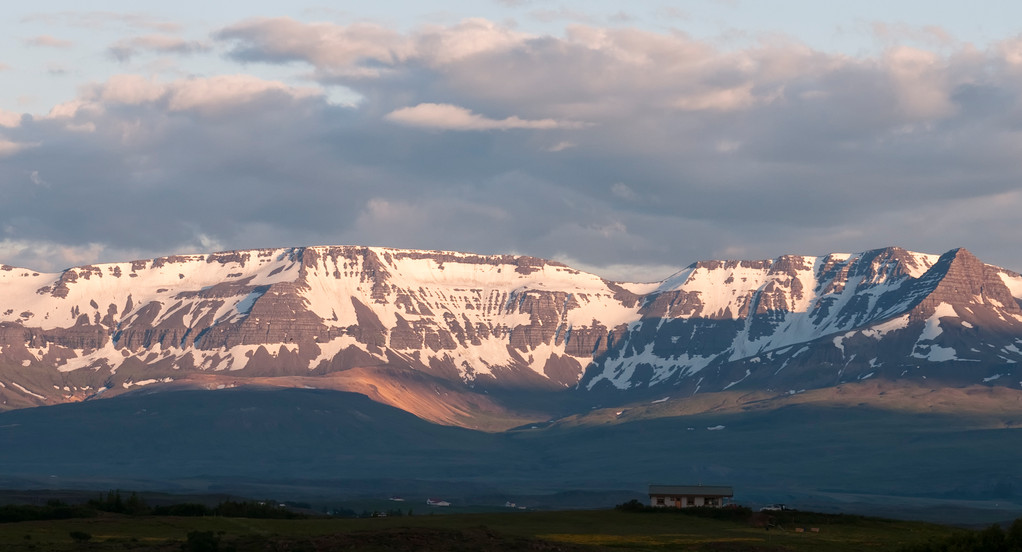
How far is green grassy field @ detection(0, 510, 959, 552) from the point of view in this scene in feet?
409

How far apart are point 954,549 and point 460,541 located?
147 feet

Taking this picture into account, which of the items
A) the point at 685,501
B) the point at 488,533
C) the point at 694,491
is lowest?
the point at 488,533

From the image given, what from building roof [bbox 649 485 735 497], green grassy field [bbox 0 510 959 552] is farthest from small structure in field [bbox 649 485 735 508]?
green grassy field [bbox 0 510 959 552]

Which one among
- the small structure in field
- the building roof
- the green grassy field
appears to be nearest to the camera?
the green grassy field

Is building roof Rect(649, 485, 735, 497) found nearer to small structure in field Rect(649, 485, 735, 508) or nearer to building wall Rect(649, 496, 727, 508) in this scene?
small structure in field Rect(649, 485, 735, 508)

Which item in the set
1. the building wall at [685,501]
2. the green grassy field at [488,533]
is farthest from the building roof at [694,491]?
the green grassy field at [488,533]

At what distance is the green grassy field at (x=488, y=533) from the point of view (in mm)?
124625

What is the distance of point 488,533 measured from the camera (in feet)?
433

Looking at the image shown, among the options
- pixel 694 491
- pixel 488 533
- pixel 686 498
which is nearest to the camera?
pixel 488 533

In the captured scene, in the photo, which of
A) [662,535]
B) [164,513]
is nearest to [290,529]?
[164,513]

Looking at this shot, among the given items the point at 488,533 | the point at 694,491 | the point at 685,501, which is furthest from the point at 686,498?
the point at 488,533

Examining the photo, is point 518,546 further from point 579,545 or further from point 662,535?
point 662,535

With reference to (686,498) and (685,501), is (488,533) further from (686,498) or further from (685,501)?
(685,501)

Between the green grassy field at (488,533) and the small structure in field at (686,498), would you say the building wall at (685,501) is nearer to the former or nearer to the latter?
the small structure in field at (686,498)
